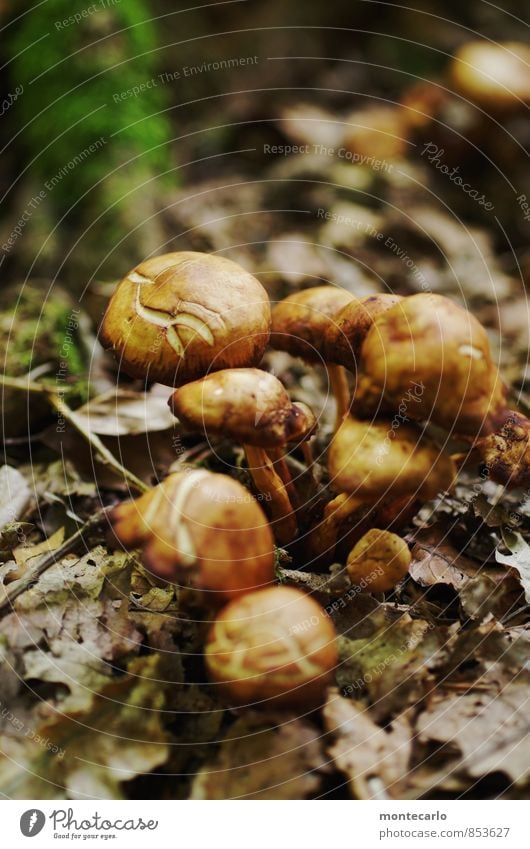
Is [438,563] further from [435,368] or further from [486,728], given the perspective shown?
[435,368]

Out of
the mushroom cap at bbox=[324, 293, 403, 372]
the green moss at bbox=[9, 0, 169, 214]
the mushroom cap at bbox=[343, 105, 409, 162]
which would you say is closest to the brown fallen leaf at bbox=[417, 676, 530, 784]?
the mushroom cap at bbox=[324, 293, 403, 372]

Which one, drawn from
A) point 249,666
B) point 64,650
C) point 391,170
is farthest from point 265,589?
point 391,170

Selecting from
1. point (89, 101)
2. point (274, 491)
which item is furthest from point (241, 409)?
point (89, 101)

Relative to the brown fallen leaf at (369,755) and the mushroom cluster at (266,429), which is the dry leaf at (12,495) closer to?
the mushroom cluster at (266,429)

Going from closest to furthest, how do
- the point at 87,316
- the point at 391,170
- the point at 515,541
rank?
the point at 515,541, the point at 87,316, the point at 391,170

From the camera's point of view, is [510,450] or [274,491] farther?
[274,491]

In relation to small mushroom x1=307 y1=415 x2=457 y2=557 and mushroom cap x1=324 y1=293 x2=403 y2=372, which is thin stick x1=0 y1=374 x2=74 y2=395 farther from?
small mushroom x1=307 y1=415 x2=457 y2=557
